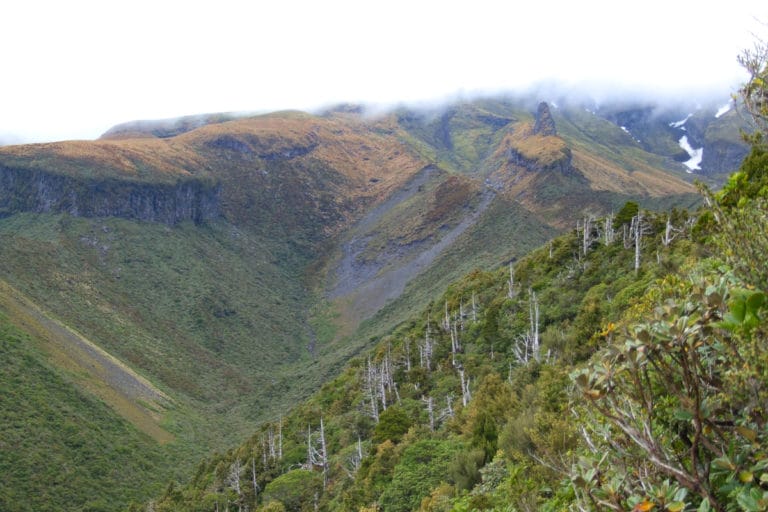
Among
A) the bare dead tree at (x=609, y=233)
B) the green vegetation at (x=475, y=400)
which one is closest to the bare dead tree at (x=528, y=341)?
the green vegetation at (x=475, y=400)

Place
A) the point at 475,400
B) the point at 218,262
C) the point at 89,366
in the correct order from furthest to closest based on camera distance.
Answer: the point at 218,262
the point at 89,366
the point at 475,400

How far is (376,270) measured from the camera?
158m

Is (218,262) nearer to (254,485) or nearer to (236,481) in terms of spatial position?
(236,481)

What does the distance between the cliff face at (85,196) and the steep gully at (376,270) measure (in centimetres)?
5175

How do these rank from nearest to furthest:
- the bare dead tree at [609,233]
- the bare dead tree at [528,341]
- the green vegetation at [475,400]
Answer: the green vegetation at [475,400] < the bare dead tree at [528,341] < the bare dead tree at [609,233]

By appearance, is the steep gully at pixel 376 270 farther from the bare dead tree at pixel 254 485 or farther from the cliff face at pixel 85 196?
the bare dead tree at pixel 254 485

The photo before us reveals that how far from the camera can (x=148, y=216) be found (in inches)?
6127

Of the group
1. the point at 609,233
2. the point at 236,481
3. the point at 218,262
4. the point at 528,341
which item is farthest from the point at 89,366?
the point at 218,262

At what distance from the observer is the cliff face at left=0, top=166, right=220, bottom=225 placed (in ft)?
462

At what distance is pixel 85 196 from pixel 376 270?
76.5 metres

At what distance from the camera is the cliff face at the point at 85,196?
462 feet

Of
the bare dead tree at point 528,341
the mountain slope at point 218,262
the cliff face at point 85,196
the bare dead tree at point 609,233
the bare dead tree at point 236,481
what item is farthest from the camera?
the cliff face at point 85,196

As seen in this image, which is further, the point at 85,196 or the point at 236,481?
the point at 85,196

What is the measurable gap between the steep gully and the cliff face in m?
51.8
